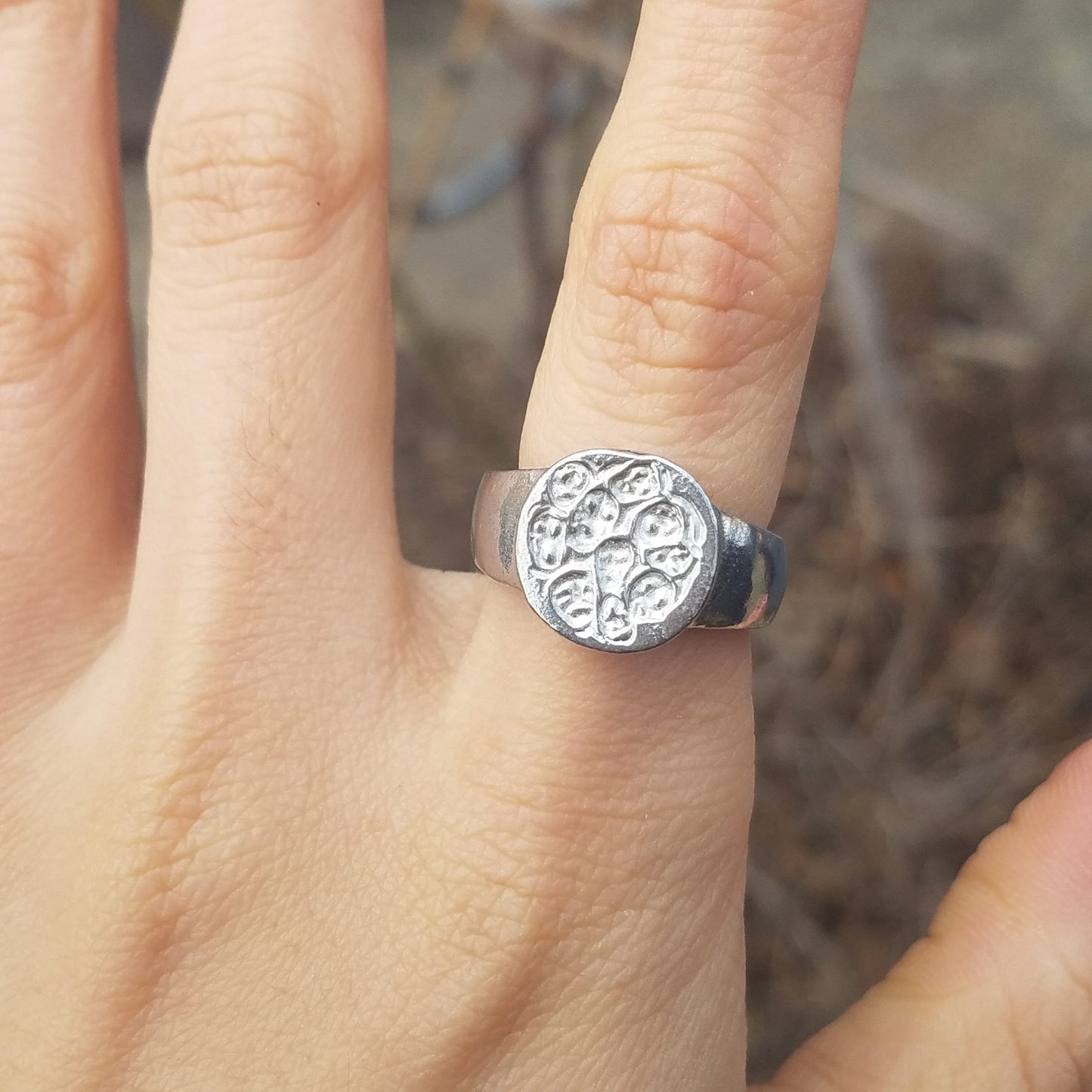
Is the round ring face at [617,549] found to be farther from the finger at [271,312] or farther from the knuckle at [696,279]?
the finger at [271,312]

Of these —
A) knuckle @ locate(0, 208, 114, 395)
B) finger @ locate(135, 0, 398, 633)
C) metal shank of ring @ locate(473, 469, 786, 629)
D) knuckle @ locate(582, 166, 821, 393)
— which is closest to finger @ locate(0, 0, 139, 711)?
knuckle @ locate(0, 208, 114, 395)

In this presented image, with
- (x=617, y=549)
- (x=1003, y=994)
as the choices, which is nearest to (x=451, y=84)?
(x=617, y=549)

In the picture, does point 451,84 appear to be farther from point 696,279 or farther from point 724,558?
point 724,558

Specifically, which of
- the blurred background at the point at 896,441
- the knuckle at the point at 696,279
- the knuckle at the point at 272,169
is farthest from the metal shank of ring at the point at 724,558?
the blurred background at the point at 896,441

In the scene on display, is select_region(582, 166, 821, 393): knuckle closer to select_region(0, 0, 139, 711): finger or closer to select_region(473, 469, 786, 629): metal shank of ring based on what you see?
select_region(473, 469, 786, 629): metal shank of ring

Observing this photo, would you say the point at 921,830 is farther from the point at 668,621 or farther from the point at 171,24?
the point at 171,24

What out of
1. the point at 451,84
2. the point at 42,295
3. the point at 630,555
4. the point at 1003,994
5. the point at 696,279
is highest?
the point at 451,84

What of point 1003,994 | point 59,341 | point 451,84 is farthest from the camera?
point 451,84
